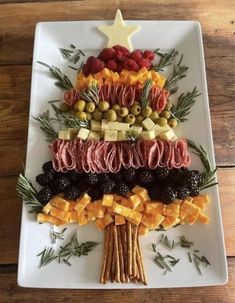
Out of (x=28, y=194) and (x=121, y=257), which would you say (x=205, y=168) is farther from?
(x=28, y=194)

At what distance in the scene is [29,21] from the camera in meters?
1.42

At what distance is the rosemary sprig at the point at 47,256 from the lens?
42.3 inches

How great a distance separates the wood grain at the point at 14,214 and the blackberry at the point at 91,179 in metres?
0.23

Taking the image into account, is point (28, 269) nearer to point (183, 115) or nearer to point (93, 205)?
point (93, 205)

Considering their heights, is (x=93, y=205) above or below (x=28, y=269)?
above

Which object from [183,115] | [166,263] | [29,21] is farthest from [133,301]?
[29,21]

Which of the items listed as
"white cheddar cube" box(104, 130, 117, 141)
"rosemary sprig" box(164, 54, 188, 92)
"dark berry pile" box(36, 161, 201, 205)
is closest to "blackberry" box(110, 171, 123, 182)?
→ "dark berry pile" box(36, 161, 201, 205)

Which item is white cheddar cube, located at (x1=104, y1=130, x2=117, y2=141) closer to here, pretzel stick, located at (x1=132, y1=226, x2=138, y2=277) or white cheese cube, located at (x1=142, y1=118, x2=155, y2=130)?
white cheese cube, located at (x1=142, y1=118, x2=155, y2=130)

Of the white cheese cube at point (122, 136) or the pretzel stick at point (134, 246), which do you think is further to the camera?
the white cheese cube at point (122, 136)

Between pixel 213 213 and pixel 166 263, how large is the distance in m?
0.18

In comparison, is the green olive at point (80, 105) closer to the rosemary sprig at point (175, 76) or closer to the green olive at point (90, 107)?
the green olive at point (90, 107)

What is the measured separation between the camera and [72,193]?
109 centimetres

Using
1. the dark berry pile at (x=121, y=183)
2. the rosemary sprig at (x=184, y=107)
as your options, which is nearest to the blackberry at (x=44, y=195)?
the dark berry pile at (x=121, y=183)

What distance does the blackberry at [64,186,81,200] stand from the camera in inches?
42.9
